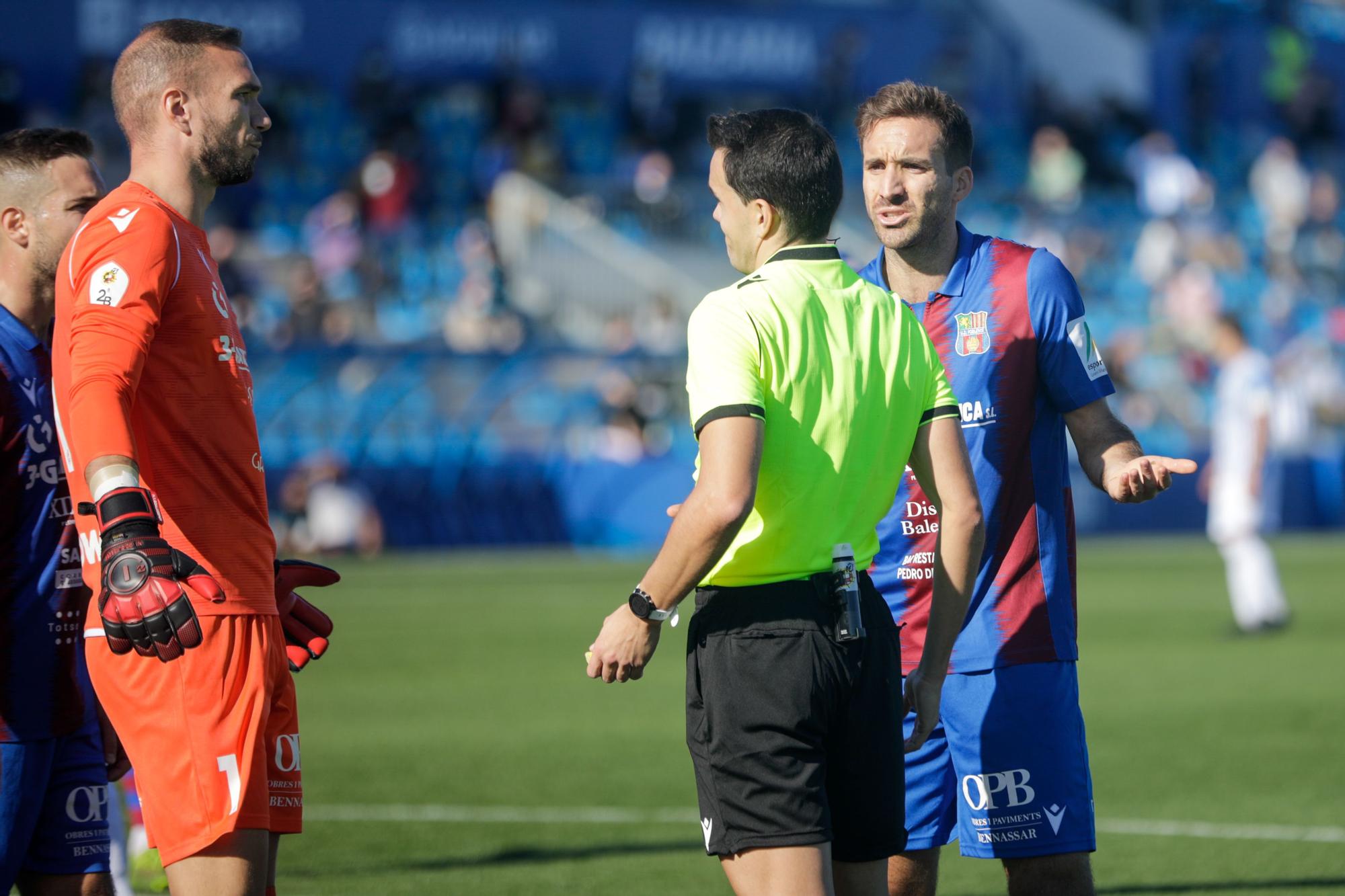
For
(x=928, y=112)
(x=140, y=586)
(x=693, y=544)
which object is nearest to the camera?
(x=140, y=586)

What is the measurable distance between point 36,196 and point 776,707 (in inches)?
99.1

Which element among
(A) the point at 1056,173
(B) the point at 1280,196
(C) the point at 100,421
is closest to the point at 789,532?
(C) the point at 100,421

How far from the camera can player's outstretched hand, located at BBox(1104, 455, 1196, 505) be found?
191 inches

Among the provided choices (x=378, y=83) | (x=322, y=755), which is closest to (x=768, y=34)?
(x=378, y=83)

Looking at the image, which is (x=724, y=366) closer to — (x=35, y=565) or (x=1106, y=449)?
(x=1106, y=449)

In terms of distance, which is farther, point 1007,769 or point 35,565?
point 1007,769

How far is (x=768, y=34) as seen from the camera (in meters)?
33.0

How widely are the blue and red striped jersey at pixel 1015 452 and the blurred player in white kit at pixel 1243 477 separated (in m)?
10.5

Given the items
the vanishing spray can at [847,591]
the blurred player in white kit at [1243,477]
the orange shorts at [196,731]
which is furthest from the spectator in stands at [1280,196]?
the orange shorts at [196,731]

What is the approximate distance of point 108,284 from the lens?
392 cm

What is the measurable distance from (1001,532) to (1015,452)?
232 mm

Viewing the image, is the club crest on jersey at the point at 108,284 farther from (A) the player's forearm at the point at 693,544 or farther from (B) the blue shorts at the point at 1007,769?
(B) the blue shorts at the point at 1007,769

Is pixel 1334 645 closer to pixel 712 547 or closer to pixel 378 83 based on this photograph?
pixel 712 547

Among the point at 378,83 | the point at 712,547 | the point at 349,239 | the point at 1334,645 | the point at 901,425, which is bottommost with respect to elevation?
the point at 1334,645
